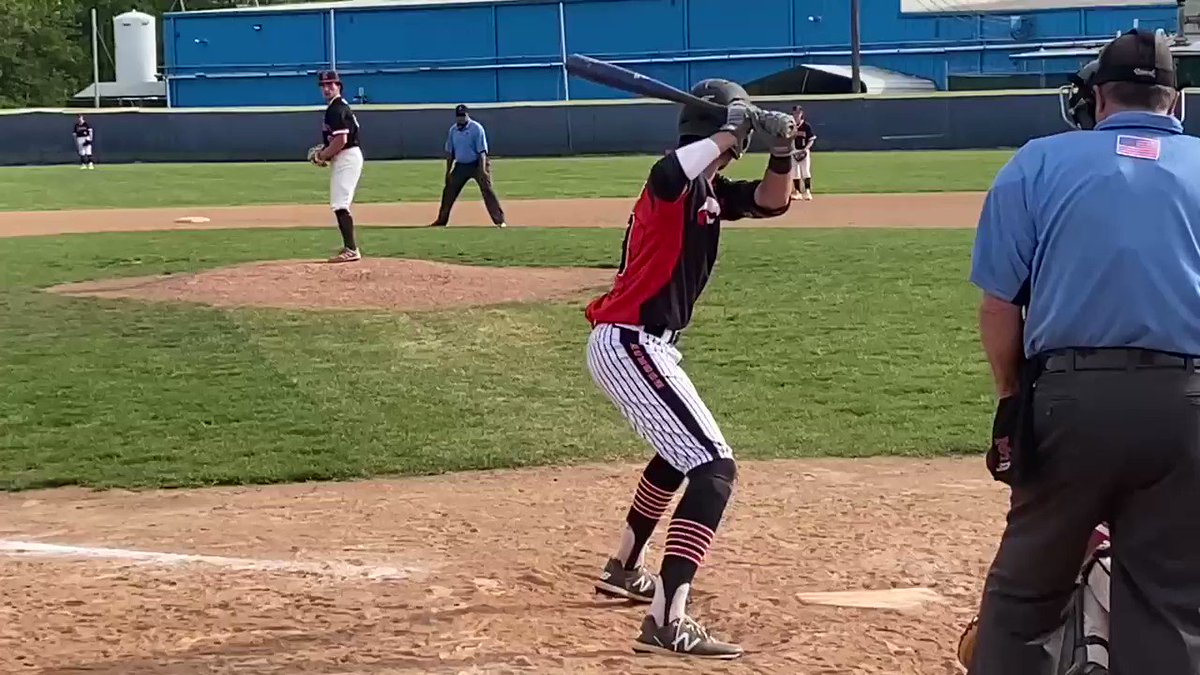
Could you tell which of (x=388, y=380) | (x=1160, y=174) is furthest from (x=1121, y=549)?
(x=388, y=380)

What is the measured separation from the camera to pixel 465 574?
19.1ft

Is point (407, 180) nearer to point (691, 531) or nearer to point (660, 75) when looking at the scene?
point (660, 75)

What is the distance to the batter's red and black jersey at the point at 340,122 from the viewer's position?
1459 cm

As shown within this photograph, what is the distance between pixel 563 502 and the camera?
23.4 feet

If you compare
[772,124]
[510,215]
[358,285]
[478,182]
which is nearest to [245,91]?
[510,215]

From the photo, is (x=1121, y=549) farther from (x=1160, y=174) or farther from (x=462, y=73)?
(x=462, y=73)

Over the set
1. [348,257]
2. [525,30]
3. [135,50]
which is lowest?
[348,257]

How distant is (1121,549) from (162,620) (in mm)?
3332

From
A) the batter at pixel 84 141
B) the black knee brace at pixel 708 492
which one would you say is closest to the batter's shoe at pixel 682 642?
the black knee brace at pixel 708 492

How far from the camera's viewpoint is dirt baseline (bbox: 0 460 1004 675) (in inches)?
192

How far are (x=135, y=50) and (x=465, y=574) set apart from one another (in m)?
70.6

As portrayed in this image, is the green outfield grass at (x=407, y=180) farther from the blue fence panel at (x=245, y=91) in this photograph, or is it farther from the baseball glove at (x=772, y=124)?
the baseball glove at (x=772, y=124)

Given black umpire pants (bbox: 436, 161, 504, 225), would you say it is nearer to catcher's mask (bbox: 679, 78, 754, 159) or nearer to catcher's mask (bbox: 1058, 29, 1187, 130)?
catcher's mask (bbox: 679, 78, 754, 159)

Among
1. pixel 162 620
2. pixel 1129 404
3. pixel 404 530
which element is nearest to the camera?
pixel 1129 404
